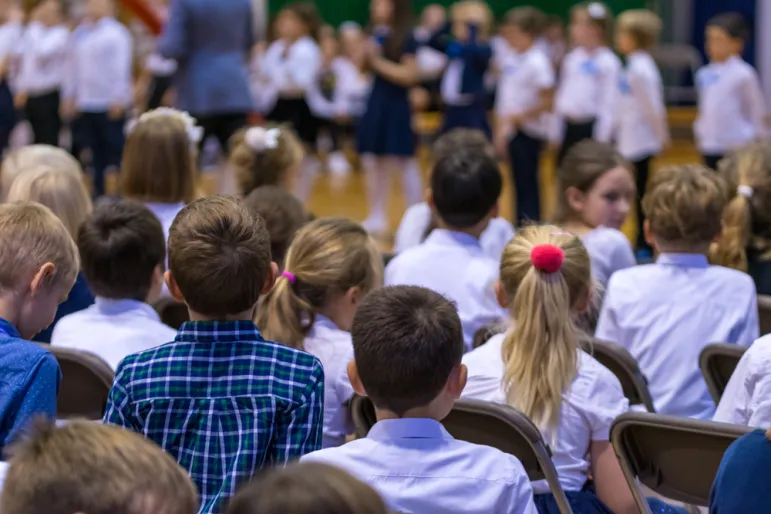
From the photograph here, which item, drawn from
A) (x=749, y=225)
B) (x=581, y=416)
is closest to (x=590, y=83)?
(x=749, y=225)

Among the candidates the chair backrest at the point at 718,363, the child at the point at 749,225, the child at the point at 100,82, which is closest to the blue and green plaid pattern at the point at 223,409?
the chair backrest at the point at 718,363

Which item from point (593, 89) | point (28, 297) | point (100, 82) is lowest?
point (593, 89)

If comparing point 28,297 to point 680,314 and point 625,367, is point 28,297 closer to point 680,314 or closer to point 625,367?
point 625,367

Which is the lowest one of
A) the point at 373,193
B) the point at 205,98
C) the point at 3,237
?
the point at 373,193

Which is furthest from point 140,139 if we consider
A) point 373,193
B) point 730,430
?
point 373,193

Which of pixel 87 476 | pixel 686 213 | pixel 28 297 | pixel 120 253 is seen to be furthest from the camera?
pixel 686 213

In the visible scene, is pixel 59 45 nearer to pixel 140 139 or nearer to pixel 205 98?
pixel 205 98

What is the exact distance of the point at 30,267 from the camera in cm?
208

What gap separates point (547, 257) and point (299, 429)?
712mm

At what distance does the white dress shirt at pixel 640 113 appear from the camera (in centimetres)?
702

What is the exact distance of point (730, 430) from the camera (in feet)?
6.51

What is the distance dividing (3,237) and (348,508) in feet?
4.24

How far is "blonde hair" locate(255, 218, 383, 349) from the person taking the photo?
2570mm

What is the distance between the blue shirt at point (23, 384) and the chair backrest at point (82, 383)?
47 centimetres
